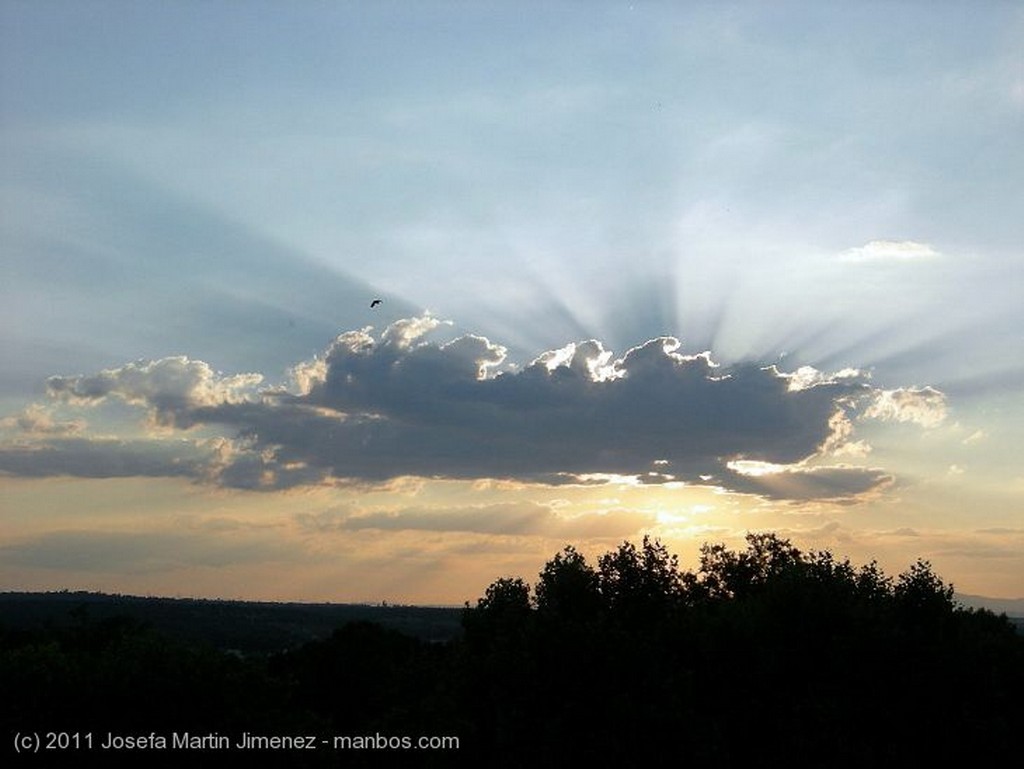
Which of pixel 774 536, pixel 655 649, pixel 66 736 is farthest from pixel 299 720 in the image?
pixel 774 536

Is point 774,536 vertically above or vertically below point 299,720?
above

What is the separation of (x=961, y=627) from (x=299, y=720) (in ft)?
96.7

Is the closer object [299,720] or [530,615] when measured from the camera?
[299,720]

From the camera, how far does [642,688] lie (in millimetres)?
43812

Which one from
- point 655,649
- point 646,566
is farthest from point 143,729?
point 646,566

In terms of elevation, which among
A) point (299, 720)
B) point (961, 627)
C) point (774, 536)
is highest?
point (774, 536)

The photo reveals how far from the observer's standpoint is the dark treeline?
42.2 meters

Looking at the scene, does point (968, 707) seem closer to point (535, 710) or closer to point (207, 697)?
point (535, 710)

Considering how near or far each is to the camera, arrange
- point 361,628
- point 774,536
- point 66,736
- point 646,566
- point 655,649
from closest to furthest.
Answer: point 66,736 < point 655,649 < point 646,566 < point 774,536 < point 361,628

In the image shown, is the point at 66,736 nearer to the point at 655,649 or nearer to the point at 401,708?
the point at 401,708

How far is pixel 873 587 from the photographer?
53.6 m

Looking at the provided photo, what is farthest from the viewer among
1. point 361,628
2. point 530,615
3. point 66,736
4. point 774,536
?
point 361,628

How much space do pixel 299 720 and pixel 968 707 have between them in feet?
90.9

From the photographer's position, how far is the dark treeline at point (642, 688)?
139 feet
